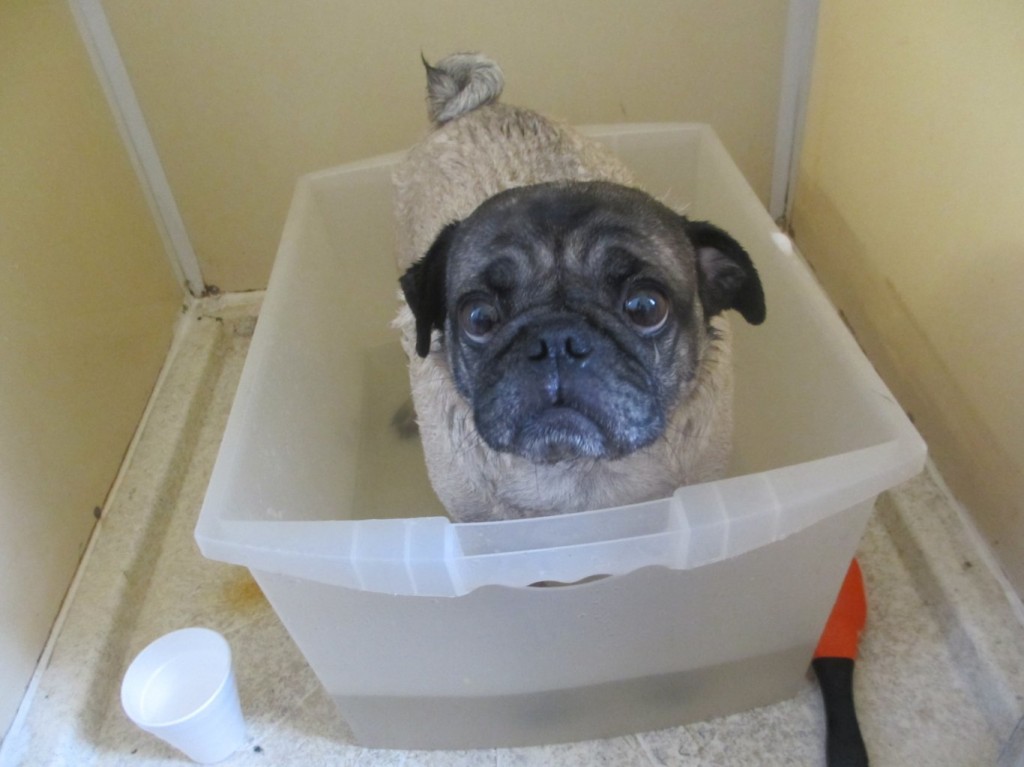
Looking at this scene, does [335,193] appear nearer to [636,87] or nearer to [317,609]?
[636,87]

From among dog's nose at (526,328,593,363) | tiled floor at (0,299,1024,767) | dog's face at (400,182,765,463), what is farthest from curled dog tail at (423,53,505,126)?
tiled floor at (0,299,1024,767)

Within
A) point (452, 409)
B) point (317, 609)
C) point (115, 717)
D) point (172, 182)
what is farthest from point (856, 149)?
point (115, 717)

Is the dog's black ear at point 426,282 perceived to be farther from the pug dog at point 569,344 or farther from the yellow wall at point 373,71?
the yellow wall at point 373,71

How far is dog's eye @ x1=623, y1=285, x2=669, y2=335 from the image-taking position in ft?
3.93

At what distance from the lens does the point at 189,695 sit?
4.62 ft

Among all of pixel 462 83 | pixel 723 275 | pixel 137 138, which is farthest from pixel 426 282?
pixel 137 138

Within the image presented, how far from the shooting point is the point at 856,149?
1938 millimetres

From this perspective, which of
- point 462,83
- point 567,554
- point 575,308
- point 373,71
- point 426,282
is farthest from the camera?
point 373,71

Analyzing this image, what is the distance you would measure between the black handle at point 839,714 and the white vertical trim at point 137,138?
75.3 inches

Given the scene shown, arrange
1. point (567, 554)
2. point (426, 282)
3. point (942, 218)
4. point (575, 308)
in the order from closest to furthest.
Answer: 1. point (567, 554)
2. point (575, 308)
3. point (426, 282)
4. point (942, 218)

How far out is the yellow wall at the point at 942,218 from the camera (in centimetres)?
137

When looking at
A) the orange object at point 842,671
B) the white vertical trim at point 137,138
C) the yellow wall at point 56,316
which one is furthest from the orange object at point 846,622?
the white vertical trim at point 137,138

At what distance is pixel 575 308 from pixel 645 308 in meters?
0.11

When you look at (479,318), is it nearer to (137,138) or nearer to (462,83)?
(462,83)
